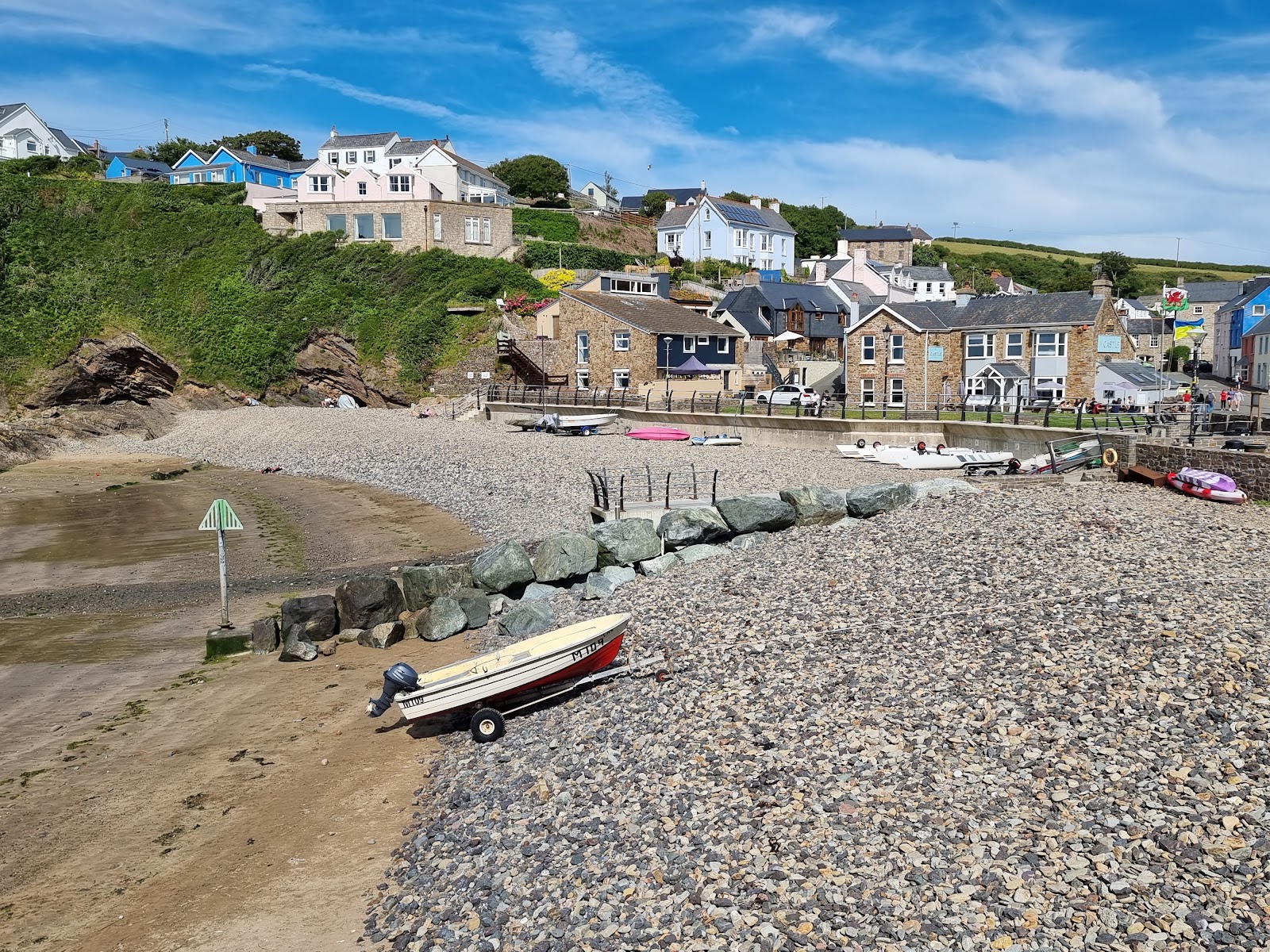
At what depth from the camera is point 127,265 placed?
2451 inches

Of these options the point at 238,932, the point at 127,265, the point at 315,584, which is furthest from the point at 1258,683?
the point at 127,265

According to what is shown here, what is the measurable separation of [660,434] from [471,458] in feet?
29.1

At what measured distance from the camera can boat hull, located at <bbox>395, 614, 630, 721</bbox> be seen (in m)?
12.6

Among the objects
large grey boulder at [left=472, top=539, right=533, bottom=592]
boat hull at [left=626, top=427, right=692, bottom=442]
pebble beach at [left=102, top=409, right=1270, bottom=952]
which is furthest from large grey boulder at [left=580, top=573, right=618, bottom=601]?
boat hull at [left=626, top=427, right=692, bottom=442]

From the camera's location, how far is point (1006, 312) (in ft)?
157

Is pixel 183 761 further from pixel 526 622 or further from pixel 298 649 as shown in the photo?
pixel 526 622

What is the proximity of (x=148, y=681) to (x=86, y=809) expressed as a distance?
15.3ft

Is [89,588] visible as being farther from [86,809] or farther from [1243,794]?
[1243,794]

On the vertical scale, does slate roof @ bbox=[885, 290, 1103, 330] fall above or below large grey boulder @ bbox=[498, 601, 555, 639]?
above

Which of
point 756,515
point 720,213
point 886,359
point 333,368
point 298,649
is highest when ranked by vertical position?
point 720,213

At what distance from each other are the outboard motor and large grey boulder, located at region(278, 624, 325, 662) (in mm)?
3906

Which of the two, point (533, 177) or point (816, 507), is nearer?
point (816, 507)

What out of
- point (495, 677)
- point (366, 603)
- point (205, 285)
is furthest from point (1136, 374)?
point (205, 285)

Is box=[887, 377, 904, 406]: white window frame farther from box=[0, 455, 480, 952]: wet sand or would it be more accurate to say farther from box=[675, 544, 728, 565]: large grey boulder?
box=[675, 544, 728, 565]: large grey boulder
